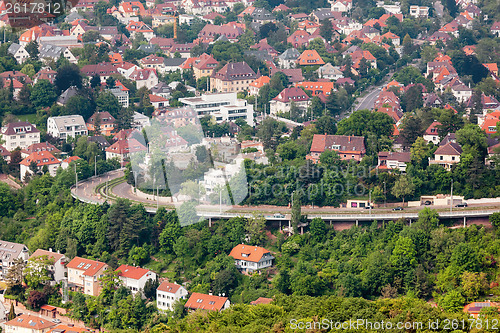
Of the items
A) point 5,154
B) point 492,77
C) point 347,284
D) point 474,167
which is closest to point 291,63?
point 492,77

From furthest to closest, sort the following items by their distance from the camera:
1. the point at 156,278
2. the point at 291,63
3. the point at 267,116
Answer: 1. the point at 291,63
2. the point at 267,116
3. the point at 156,278

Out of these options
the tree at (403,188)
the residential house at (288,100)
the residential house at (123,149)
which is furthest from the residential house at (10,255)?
the residential house at (288,100)

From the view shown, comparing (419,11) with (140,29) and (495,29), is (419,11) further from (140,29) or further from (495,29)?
(140,29)

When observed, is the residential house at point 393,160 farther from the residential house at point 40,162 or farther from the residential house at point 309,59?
the residential house at point 309,59

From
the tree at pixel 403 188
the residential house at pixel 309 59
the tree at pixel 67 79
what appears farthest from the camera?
the residential house at pixel 309 59

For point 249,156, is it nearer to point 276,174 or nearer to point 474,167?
point 276,174
